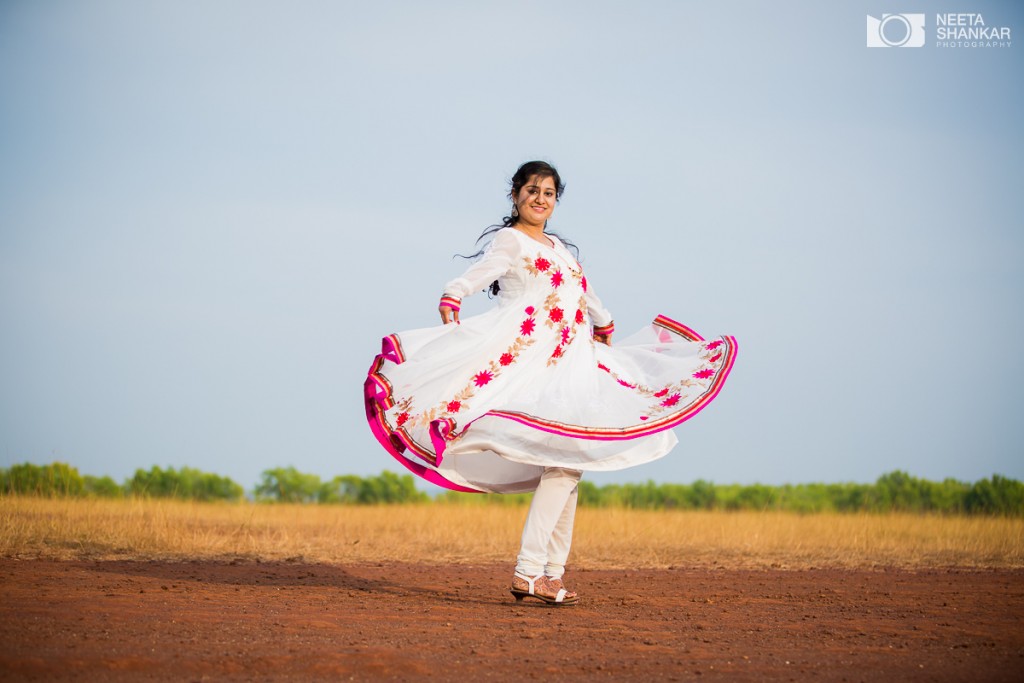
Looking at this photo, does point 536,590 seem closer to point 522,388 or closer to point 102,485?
point 522,388

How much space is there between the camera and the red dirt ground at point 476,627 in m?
4.45

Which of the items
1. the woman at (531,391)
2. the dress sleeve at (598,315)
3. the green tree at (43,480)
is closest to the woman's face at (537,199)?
the woman at (531,391)

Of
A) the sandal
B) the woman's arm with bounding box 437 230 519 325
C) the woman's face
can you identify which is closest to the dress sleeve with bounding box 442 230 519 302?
the woman's arm with bounding box 437 230 519 325

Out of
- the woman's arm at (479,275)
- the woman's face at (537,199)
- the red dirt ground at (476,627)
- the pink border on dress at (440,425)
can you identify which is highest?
the woman's face at (537,199)

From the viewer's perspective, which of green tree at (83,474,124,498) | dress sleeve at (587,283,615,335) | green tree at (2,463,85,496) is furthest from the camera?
green tree at (83,474,124,498)

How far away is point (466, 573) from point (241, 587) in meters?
1.98

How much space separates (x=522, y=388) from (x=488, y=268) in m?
0.74

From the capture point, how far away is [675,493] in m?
21.2

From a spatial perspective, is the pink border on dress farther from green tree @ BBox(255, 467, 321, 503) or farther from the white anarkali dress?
green tree @ BBox(255, 467, 321, 503)

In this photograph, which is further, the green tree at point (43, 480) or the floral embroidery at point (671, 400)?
the green tree at point (43, 480)

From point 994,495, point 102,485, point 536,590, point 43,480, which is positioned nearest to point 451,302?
point 536,590

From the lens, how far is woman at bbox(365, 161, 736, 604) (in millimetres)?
6055

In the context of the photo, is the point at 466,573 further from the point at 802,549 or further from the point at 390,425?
the point at 802,549

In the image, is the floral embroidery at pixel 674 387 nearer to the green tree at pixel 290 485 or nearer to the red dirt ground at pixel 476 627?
the red dirt ground at pixel 476 627
